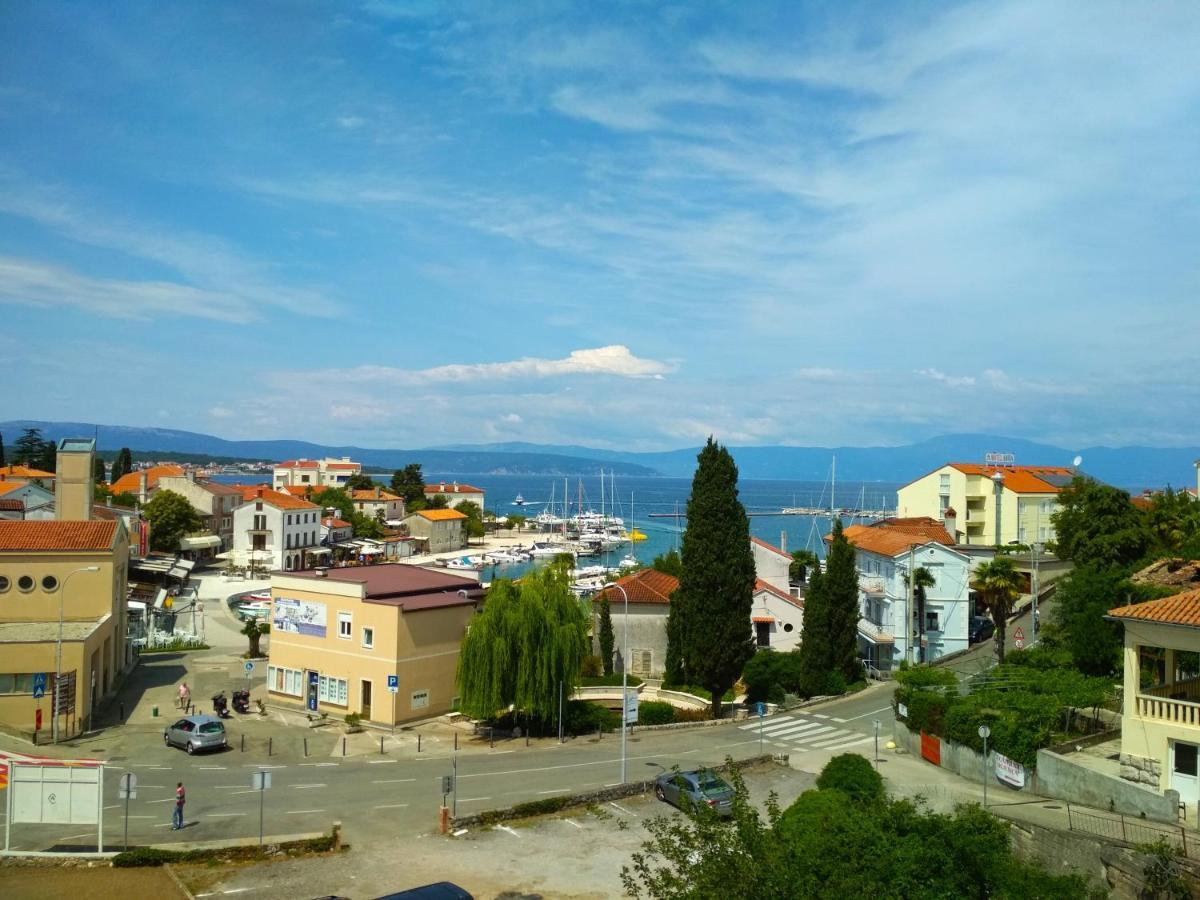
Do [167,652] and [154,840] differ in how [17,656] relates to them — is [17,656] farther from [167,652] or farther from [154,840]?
[167,652]

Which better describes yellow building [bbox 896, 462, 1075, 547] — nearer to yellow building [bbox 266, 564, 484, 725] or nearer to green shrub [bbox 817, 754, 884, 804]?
yellow building [bbox 266, 564, 484, 725]

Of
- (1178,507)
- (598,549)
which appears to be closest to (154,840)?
(1178,507)

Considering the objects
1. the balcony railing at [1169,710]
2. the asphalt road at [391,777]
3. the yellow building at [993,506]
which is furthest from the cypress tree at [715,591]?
the yellow building at [993,506]

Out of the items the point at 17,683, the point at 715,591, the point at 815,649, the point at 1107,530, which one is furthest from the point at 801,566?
the point at 17,683

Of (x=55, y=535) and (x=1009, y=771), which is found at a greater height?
(x=55, y=535)

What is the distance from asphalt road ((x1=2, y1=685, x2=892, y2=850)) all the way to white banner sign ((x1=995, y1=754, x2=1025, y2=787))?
6.86 m

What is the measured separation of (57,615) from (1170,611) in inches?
1650

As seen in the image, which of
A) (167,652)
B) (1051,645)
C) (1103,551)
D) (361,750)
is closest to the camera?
(361,750)

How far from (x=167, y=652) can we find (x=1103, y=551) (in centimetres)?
5153

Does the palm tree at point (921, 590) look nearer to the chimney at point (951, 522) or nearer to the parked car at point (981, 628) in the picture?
the parked car at point (981, 628)

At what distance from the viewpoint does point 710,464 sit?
42.8 meters

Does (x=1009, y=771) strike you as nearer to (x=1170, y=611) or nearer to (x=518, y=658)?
(x=1170, y=611)

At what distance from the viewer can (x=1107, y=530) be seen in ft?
141

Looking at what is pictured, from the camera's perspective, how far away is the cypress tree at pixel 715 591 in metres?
40.2
